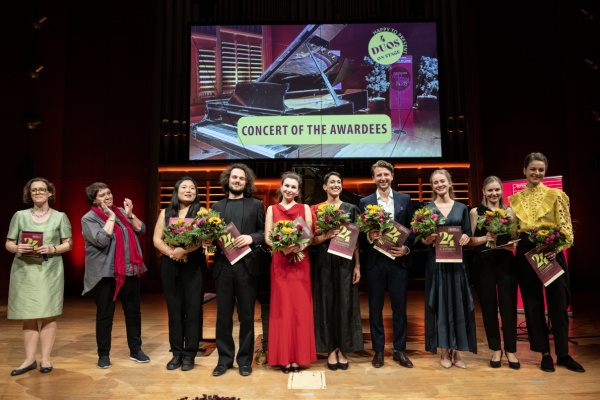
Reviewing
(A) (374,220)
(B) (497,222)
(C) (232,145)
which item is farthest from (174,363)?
(C) (232,145)

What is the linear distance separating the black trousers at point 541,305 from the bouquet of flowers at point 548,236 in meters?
0.17

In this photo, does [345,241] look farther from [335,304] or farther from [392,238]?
[335,304]

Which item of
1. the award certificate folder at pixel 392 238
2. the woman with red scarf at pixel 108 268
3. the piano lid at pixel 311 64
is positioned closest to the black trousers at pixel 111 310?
the woman with red scarf at pixel 108 268

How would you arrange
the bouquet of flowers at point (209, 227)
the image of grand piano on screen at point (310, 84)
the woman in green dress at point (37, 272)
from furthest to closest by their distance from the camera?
the image of grand piano on screen at point (310, 84) → the woman in green dress at point (37, 272) → the bouquet of flowers at point (209, 227)

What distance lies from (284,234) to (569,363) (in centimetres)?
258

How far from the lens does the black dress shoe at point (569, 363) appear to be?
3.18 m

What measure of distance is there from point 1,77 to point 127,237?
5.99 m

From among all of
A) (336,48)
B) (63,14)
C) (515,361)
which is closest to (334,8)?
(336,48)

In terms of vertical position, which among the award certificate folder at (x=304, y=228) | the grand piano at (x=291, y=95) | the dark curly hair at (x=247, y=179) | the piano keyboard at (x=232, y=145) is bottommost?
the award certificate folder at (x=304, y=228)

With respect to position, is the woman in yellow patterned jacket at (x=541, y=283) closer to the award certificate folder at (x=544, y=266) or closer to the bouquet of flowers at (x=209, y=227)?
the award certificate folder at (x=544, y=266)

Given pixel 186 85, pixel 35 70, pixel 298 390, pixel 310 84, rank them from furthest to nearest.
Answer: pixel 186 85 < pixel 310 84 < pixel 35 70 < pixel 298 390

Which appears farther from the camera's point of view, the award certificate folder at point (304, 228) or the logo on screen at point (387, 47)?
the logo on screen at point (387, 47)

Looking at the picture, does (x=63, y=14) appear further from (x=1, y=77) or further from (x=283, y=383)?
(x=283, y=383)

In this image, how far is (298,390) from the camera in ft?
9.36
